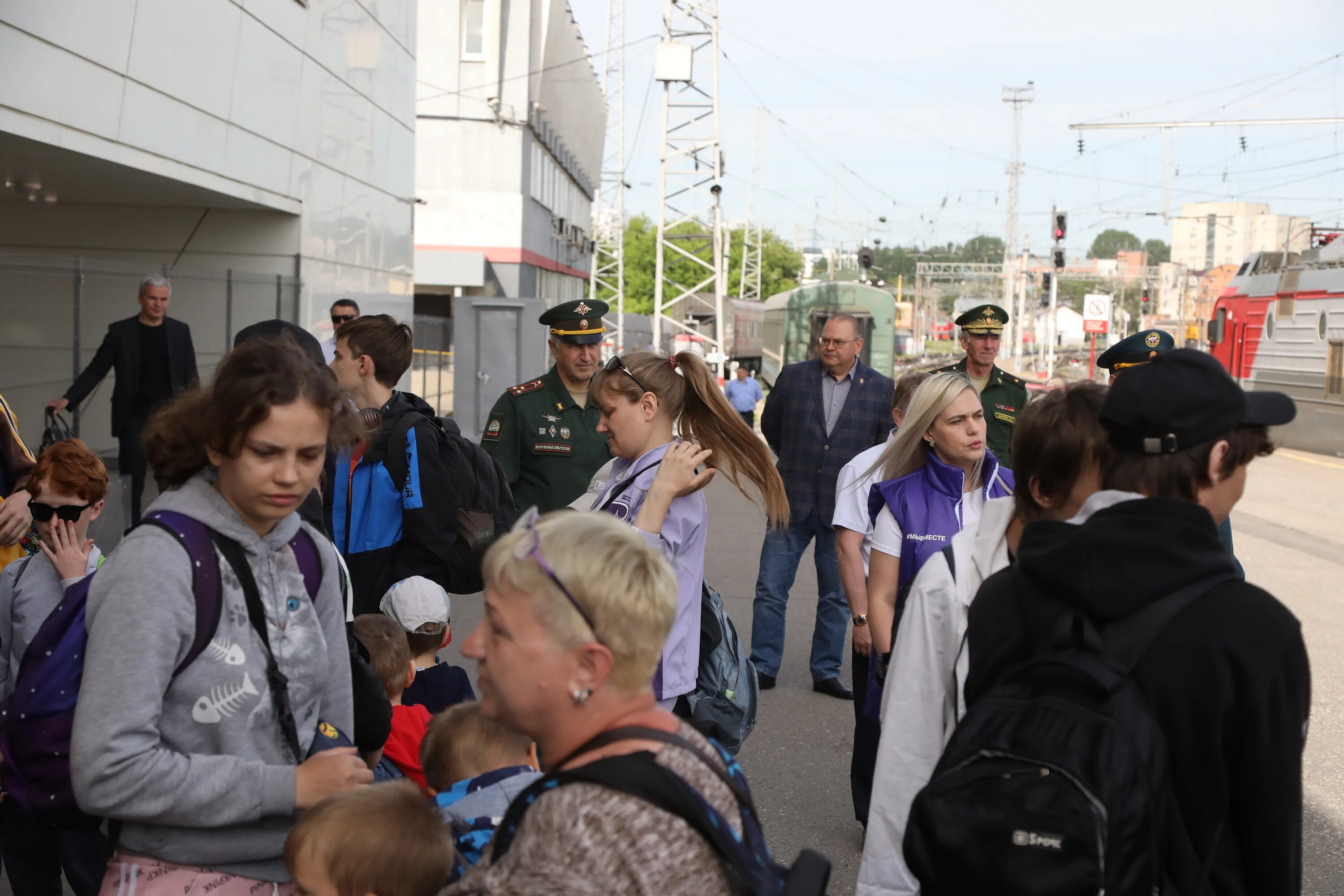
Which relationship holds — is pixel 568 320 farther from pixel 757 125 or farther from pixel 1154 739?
pixel 757 125

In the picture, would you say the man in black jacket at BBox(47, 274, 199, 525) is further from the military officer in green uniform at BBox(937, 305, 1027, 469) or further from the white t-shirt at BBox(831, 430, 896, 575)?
the white t-shirt at BBox(831, 430, 896, 575)

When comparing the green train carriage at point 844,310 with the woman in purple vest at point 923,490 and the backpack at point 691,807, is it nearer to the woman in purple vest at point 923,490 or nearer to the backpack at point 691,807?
the woman in purple vest at point 923,490

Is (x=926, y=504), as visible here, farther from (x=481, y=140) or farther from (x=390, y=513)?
(x=481, y=140)

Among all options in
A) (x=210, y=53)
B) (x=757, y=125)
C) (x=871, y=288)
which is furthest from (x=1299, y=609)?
(x=757, y=125)

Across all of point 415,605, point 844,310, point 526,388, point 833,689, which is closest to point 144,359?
point 526,388

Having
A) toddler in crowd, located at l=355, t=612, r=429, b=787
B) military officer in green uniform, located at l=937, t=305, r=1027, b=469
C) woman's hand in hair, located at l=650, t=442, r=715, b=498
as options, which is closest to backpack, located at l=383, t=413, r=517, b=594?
toddler in crowd, located at l=355, t=612, r=429, b=787

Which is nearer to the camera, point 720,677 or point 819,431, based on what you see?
point 720,677

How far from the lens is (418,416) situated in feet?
16.5

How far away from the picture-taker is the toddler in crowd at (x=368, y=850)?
2.17 m

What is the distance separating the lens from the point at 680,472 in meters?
3.67

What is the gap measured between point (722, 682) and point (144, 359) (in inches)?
303

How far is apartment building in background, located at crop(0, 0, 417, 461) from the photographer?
883cm

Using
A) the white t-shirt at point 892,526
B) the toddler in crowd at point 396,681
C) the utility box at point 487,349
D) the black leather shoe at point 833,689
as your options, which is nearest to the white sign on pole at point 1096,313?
the utility box at point 487,349

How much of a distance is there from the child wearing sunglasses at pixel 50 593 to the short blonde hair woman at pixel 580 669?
162 centimetres
